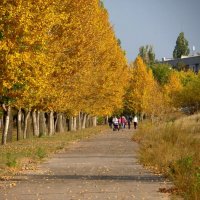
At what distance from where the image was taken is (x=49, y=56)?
26828 mm

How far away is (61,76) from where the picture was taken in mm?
30094

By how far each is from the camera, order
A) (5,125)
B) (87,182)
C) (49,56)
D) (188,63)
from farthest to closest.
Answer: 1. (188,63)
2. (5,125)
3. (49,56)
4. (87,182)

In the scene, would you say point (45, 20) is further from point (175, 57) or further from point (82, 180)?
point (175, 57)

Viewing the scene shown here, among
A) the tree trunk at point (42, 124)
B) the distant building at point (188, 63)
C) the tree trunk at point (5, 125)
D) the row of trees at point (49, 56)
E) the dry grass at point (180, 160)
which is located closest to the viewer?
the dry grass at point (180, 160)

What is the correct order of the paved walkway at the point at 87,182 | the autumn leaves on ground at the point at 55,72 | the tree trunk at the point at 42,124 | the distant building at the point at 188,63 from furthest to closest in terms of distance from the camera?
the distant building at the point at 188,63
the tree trunk at the point at 42,124
the autumn leaves on ground at the point at 55,72
the paved walkway at the point at 87,182

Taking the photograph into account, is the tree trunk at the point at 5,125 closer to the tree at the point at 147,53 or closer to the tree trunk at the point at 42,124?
the tree trunk at the point at 42,124

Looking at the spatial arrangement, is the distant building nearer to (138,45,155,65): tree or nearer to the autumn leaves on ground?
(138,45,155,65): tree

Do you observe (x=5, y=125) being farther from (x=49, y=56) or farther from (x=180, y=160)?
(x=180, y=160)

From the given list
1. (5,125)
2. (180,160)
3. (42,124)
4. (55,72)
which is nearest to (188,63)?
(42,124)

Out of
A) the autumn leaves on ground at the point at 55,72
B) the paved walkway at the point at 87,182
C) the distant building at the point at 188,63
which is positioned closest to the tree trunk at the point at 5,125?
the autumn leaves on ground at the point at 55,72

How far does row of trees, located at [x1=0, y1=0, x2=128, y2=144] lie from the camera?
20109 mm

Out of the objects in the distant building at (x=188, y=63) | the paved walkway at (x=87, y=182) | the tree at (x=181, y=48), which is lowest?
the paved walkway at (x=87, y=182)

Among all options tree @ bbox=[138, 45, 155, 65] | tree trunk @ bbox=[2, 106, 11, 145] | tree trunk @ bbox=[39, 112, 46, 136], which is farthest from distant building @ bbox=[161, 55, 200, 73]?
tree trunk @ bbox=[2, 106, 11, 145]

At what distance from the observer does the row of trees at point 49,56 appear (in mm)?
20109
